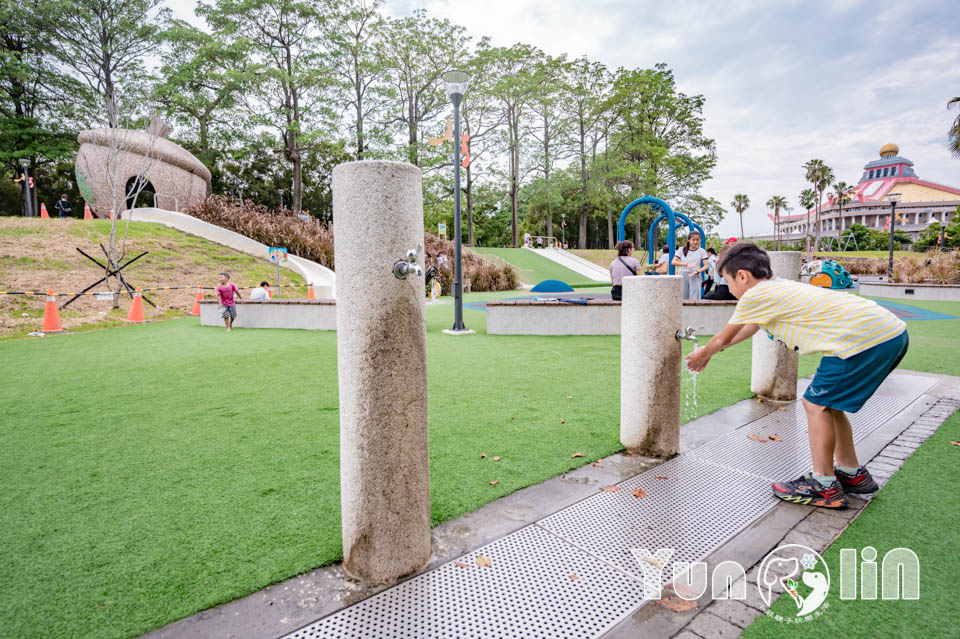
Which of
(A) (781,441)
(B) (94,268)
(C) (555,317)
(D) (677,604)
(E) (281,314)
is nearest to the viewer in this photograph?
(D) (677,604)

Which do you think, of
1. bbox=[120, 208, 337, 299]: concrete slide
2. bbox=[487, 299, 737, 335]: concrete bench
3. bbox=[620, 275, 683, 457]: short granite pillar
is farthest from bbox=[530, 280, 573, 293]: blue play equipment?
bbox=[620, 275, 683, 457]: short granite pillar

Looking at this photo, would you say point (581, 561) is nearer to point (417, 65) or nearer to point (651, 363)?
point (651, 363)

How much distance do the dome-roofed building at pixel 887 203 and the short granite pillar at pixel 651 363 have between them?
281ft

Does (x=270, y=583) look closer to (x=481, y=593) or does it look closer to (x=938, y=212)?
(x=481, y=593)

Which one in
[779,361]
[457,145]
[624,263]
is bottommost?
[779,361]

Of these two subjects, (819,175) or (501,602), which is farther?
(819,175)

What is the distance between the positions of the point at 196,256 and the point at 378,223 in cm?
2064

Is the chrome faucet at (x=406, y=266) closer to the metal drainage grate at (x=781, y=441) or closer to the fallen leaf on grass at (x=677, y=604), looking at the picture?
the fallen leaf on grass at (x=677, y=604)

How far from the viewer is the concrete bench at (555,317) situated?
9500mm

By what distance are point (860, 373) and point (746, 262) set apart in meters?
0.83

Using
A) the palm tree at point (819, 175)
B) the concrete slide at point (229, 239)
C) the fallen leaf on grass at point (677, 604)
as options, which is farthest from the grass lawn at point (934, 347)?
the palm tree at point (819, 175)

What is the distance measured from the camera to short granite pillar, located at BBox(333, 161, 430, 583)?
201 centimetres

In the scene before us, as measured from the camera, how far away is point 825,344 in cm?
260

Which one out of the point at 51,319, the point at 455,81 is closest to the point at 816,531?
the point at 455,81
